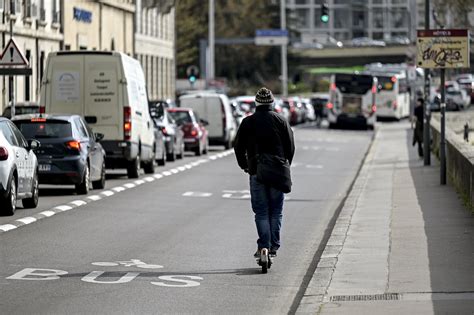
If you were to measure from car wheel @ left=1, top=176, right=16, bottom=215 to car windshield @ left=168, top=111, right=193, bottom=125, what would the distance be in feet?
83.1

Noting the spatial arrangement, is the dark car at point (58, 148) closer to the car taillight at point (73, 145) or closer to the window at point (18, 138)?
the car taillight at point (73, 145)

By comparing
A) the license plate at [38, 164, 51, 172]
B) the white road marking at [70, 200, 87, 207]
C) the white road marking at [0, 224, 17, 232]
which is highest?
the license plate at [38, 164, 51, 172]

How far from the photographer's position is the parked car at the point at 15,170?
22219 millimetres

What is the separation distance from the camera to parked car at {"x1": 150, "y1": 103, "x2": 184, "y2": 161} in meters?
41.8

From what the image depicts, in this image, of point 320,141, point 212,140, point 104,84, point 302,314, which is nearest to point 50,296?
point 302,314

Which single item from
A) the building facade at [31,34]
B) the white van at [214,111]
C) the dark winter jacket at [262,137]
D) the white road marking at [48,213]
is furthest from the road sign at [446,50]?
the building facade at [31,34]

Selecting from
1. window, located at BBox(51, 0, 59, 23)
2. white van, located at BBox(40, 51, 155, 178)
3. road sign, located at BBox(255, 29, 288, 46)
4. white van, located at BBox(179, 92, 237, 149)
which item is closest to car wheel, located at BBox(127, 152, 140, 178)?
white van, located at BBox(40, 51, 155, 178)

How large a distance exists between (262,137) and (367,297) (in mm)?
3243

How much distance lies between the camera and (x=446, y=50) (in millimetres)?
29719

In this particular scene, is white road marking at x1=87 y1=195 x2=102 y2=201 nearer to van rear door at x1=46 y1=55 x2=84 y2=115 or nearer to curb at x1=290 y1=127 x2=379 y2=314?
curb at x1=290 y1=127 x2=379 y2=314

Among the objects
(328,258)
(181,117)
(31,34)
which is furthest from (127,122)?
(31,34)

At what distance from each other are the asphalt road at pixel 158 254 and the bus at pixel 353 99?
53.4 metres

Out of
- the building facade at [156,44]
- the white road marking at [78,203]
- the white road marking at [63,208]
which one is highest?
the building facade at [156,44]

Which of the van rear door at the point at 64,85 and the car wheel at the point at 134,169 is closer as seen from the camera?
the van rear door at the point at 64,85
